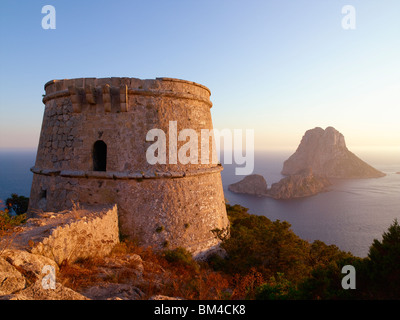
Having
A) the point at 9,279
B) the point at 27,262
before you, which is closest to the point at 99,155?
the point at 27,262

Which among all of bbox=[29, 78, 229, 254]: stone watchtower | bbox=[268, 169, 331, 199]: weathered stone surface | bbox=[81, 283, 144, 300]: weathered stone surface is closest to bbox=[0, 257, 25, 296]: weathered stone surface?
bbox=[81, 283, 144, 300]: weathered stone surface

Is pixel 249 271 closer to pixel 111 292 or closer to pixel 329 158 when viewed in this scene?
pixel 111 292

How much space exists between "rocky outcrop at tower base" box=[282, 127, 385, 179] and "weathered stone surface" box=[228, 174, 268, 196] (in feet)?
102

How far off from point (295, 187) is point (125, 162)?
8864cm

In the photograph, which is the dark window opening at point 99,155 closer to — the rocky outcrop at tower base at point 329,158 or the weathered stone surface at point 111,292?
the weathered stone surface at point 111,292

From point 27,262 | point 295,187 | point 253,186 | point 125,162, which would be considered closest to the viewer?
point 27,262

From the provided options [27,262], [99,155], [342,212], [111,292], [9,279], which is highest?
[99,155]

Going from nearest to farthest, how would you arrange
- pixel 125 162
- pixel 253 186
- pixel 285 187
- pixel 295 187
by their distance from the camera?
pixel 125 162
pixel 285 187
pixel 295 187
pixel 253 186

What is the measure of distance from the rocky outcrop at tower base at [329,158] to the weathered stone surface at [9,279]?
118m

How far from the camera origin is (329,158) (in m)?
124

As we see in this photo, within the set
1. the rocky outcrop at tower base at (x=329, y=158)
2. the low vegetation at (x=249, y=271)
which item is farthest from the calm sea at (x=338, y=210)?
the low vegetation at (x=249, y=271)

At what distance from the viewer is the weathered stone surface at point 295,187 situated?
83.9 m
